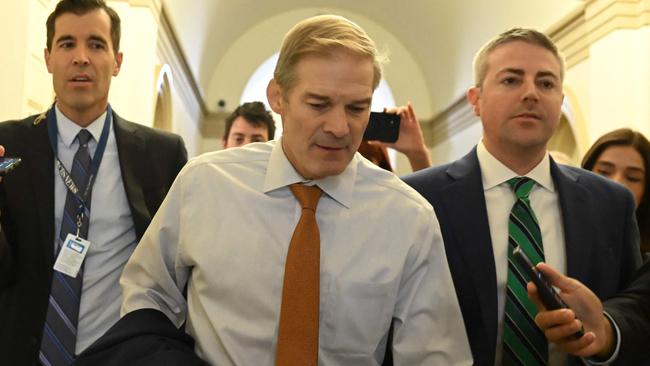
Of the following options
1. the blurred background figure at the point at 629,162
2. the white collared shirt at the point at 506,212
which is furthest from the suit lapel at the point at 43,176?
the blurred background figure at the point at 629,162

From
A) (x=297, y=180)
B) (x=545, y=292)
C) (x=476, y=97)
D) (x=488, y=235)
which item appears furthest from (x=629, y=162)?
(x=297, y=180)

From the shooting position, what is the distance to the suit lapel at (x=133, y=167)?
2750mm

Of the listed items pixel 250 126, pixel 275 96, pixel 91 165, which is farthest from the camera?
pixel 250 126

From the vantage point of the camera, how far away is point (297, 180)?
7.09 ft

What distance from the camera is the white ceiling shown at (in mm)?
12203

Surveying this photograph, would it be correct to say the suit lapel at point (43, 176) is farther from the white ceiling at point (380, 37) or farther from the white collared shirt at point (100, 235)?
the white ceiling at point (380, 37)

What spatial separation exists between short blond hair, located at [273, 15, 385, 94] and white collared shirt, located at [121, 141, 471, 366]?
0.25m

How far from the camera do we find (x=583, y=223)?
99.3 inches

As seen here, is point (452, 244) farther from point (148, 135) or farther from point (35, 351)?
point (35, 351)

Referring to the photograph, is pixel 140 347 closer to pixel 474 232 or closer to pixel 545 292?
pixel 545 292

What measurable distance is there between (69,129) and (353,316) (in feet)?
4.94

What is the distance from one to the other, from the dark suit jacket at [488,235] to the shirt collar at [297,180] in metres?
0.54

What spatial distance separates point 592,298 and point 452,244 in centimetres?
53

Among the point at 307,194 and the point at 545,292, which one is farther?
the point at 307,194
